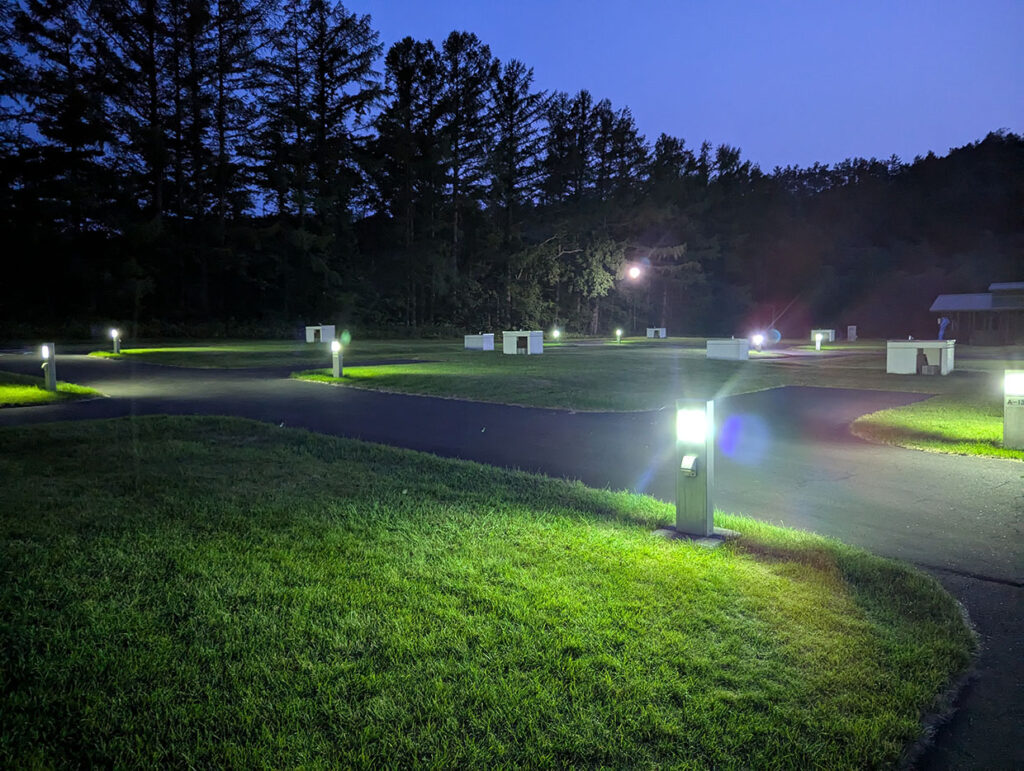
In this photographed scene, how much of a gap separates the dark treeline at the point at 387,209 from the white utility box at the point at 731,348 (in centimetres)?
2292

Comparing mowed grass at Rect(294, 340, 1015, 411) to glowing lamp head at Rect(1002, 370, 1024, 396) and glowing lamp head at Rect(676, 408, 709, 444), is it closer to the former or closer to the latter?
glowing lamp head at Rect(1002, 370, 1024, 396)

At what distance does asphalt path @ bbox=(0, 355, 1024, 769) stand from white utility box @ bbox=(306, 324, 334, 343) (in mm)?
17539

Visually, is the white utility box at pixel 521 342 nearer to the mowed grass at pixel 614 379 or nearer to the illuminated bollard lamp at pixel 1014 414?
the mowed grass at pixel 614 379

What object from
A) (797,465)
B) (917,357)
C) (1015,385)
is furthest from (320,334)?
(1015,385)

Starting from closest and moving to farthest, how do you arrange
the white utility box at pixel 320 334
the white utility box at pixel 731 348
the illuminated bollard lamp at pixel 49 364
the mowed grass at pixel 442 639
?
the mowed grass at pixel 442 639
the illuminated bollard lamp at pixel 49 364
the white utility box at pixel 731 348
the white utility box at pixel 320 334

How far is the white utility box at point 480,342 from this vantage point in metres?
28.9

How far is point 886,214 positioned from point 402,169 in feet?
148

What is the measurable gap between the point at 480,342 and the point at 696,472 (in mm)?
25304

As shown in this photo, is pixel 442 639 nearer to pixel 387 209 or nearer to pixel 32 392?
pixel 32 392

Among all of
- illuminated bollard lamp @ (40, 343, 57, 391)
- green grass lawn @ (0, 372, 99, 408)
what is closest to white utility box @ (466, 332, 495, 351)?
green grass lawn @ (0, 372, 99, 408)

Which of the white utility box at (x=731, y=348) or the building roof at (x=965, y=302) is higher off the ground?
the building roof at (x=965, y=302)

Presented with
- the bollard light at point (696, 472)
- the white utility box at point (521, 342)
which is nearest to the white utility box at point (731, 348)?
the white utility box at point (521, 342)

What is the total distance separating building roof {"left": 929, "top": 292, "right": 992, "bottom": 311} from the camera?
36.2m

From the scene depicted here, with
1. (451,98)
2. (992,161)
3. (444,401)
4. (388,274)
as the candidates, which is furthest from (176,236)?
(992,161)
